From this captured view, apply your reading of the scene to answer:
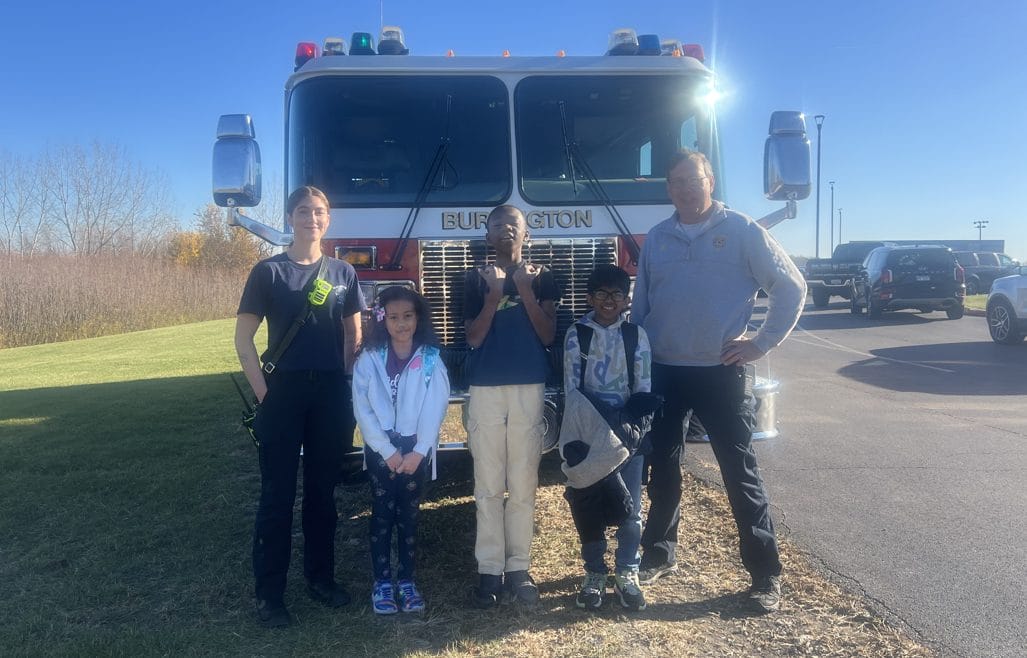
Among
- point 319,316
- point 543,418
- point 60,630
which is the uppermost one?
point 319,316

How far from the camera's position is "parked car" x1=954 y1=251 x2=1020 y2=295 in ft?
94.1

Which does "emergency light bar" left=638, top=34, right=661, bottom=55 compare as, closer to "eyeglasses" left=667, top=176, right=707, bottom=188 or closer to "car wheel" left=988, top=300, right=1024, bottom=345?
"eyeglasses" left=667, top=176, right=707, bottom=188

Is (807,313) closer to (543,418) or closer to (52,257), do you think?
(543,418)

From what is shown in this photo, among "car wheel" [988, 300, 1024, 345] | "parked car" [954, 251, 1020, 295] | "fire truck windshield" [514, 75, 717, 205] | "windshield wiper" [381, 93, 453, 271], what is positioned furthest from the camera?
"parked car" [954, 251, 1020, 295]

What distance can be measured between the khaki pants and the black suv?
1725cm

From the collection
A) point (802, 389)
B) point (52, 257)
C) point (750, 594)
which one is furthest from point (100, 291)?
point (750, 594)

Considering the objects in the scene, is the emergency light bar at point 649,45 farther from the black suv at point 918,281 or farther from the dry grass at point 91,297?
the dry grass at point 91,297

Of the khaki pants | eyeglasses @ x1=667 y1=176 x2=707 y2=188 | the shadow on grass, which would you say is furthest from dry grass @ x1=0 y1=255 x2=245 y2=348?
eyeglasses @ x1=667 y1=176 x2=707 y2=188

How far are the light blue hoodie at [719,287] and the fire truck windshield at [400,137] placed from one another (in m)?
1.40

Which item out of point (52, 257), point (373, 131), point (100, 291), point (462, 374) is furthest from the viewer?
point (52, 257)

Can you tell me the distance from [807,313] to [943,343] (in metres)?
9.55

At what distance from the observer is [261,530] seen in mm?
3529

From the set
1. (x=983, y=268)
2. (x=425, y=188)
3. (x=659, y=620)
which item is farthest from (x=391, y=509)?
(x=983, y=268)

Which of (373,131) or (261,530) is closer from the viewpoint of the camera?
(261,530)
